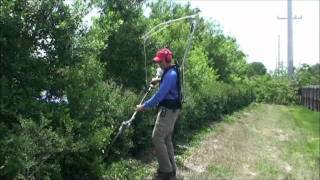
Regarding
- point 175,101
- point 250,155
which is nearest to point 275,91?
point 250,155

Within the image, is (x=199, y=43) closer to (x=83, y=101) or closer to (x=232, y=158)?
(x=232, y=158)

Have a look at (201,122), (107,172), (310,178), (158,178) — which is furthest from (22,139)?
(201,122)

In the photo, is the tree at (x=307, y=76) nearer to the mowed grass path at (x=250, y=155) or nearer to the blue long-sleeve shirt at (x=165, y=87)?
the mowed grass path at (x=250, y=155)

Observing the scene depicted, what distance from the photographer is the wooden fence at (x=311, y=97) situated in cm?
4111

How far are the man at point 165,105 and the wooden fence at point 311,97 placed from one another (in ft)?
108

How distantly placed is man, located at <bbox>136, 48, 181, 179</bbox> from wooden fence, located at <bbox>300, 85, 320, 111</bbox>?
3280 centimetres

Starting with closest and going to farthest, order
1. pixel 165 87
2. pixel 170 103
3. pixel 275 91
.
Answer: pixel 165 87
pixel 170 103
pixel 275 91

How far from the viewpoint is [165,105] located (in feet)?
29.0

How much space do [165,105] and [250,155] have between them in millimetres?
5766

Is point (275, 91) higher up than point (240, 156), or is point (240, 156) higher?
point (240, 156)

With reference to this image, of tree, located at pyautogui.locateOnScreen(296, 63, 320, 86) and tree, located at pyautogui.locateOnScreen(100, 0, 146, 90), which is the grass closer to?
tree, located at pyautogui.locateOnScreen(100, 0, 146, 90)

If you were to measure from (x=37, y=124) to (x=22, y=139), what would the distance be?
526 mm

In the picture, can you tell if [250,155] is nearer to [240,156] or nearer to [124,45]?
[240,156]

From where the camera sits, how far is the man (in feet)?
28.1
